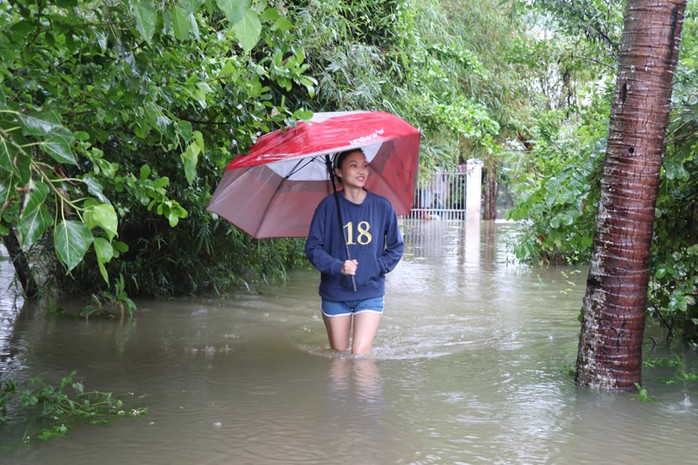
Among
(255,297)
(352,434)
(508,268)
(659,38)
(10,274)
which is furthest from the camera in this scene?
(508,268)

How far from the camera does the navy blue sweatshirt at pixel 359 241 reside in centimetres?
670

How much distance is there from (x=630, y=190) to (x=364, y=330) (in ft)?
7.82

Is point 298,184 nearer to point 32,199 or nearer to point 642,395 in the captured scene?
point 642,395

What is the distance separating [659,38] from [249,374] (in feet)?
12.5

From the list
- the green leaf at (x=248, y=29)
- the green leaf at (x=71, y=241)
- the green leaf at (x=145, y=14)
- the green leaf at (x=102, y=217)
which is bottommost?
the green leaf at (x=71, y=241)

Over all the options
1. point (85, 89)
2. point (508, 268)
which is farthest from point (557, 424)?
point (508, 268)

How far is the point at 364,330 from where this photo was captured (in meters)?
6.85

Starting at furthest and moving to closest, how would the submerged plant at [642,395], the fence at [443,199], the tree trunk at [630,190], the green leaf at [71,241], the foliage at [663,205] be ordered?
the fence at [443,199] < the foliage at [663,205] < the submerged plant at [642,395] < the tree trunk at [630,190] < the green leaf at [71,241]

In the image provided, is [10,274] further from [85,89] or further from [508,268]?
[85,89]

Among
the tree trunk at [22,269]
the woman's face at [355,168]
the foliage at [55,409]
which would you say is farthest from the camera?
the tree trunk at [22,269]

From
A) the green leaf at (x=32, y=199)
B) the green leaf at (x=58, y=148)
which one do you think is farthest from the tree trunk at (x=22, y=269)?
the green leaf at (x=32, y=199)

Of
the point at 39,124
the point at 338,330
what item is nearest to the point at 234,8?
the point at 39,124

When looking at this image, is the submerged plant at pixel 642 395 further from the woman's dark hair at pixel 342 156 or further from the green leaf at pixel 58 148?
the green leaf at pixel 58 148

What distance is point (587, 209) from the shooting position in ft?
21.5
